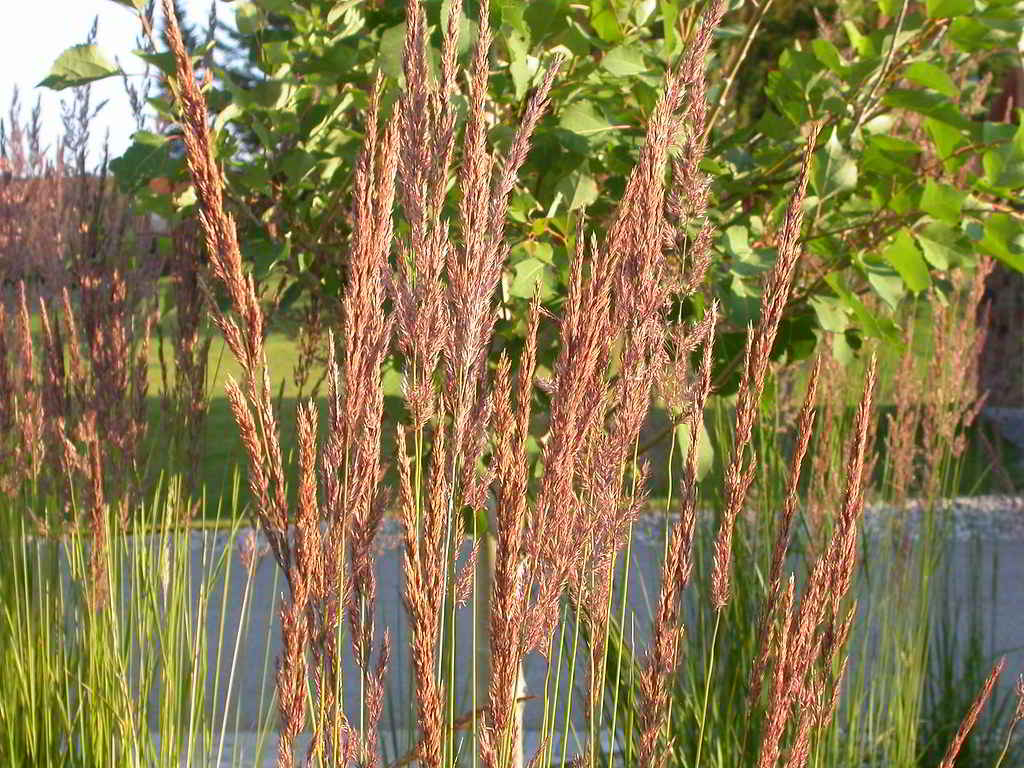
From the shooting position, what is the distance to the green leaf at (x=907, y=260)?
191 centimetres

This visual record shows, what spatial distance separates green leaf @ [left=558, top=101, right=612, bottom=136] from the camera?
1808 mm

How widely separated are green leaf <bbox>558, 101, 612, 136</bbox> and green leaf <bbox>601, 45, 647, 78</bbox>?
7 centimetres

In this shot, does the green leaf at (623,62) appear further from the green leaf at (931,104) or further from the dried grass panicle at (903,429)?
the dried grass panicle at (903,429)

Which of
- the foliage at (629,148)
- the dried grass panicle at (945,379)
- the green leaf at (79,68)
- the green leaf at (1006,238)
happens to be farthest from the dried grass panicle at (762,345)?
the dried grass panicle at (945,379)

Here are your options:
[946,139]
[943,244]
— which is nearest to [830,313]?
[943,244]

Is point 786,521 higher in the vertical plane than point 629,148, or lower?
lower

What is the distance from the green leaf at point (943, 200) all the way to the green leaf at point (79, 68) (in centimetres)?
130

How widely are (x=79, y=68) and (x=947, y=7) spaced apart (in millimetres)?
1374

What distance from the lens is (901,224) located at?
2.00m

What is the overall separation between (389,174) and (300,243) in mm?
996

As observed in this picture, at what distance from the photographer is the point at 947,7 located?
186 cm

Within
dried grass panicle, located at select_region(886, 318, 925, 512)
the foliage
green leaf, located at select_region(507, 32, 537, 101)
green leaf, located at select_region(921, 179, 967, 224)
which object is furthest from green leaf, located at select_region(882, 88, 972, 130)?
dried grass panicle, located at select_region(886, 318, 925, 512)

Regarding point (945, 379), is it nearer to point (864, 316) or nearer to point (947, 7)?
point (864, 316)

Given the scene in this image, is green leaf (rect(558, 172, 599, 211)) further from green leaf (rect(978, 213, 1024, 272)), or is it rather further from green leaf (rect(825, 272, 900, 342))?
green leaf (rect(978, 213, 1024, 272))
